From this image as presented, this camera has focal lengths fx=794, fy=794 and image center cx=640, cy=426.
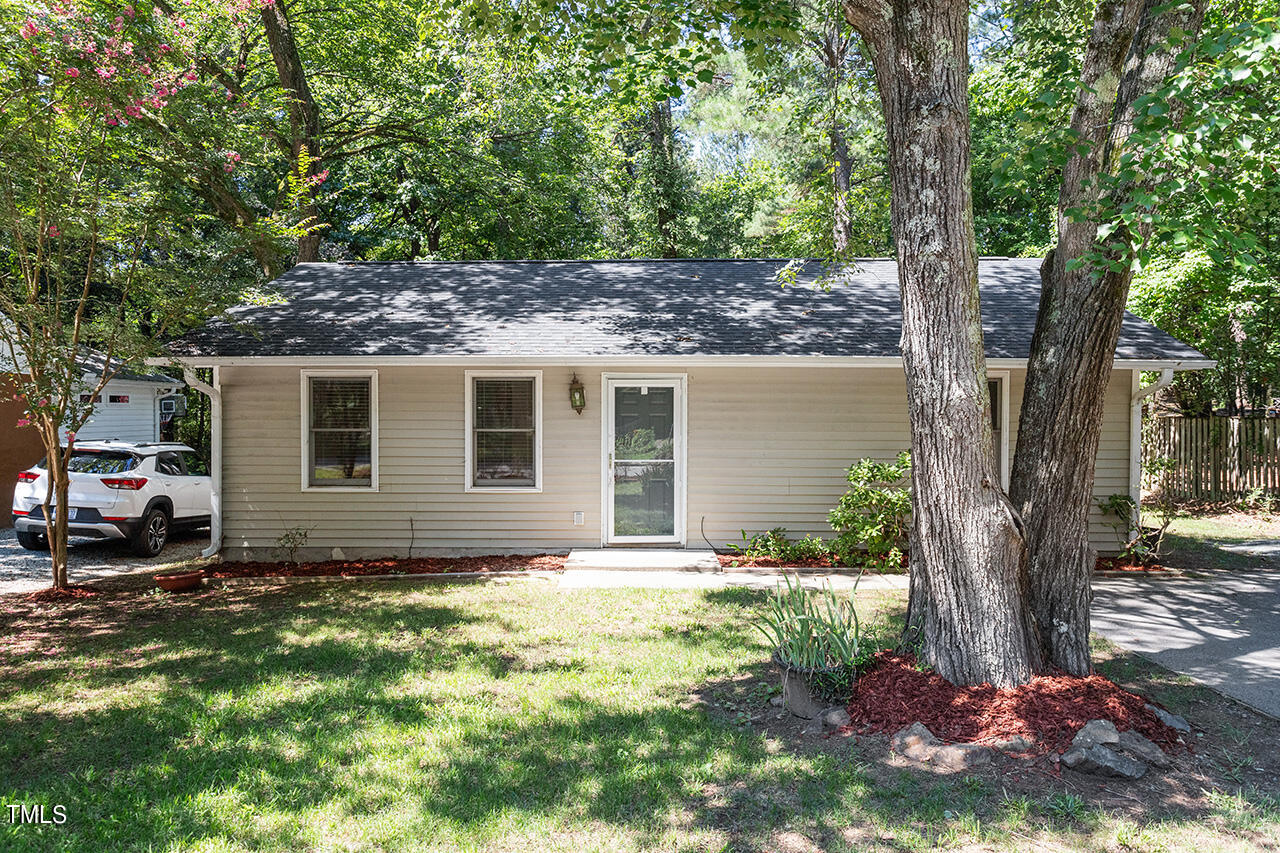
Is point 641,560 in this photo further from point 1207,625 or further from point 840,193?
point 1207,625

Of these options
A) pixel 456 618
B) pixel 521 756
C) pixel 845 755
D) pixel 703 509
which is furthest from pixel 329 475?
pixel 845 755

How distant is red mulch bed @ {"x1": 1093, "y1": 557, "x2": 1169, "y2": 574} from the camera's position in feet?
29.4

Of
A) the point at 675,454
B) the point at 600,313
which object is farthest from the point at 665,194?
the point at 675,454

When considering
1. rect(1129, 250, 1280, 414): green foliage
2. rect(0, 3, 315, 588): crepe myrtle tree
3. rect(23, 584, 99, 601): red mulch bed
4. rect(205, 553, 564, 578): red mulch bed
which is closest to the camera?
rect(0, 3, 315, 588): crepe myrtle tree

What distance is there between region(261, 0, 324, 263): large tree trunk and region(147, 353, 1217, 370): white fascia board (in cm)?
522

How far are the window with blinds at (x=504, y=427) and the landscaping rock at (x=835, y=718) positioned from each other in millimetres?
5712

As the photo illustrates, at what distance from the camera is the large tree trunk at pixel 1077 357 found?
4477 mm

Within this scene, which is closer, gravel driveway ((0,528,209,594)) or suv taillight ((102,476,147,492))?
gravel driveway ((0,528,209,594))

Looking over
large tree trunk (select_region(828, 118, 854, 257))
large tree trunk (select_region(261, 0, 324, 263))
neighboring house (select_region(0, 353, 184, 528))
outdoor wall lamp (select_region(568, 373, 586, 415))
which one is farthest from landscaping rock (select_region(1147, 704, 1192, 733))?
large tree trunk (select_region(261, 0, 324, 263))

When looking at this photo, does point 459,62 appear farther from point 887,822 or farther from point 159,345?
point 887,822

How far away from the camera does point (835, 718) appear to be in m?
4.40

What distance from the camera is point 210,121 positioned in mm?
8031

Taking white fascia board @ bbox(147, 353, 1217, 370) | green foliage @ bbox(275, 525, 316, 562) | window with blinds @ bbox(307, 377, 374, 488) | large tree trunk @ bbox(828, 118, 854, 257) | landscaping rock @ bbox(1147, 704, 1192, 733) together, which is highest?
large tree trunk @ bbox(828, 118, 854, 257)

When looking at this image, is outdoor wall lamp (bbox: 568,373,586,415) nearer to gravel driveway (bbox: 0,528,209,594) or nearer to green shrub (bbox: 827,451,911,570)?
green shrub (bbox: 827,451,911,570)
